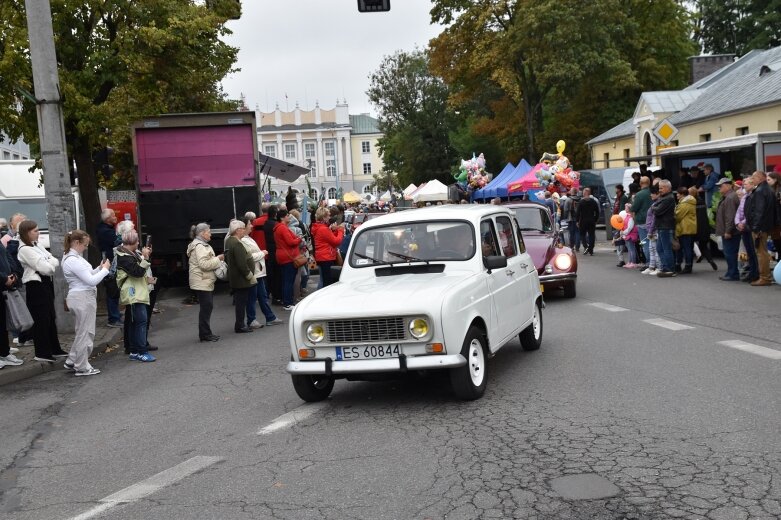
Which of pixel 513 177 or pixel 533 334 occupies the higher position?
pixel 513 177

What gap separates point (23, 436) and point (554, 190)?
76.5 feet

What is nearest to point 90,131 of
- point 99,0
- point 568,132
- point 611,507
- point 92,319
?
point 99,0

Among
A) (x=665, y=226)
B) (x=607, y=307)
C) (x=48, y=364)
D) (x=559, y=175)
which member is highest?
(x=559, y=175)

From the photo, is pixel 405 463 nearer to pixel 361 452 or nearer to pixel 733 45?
pixel 361 452

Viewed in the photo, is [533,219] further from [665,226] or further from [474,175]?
[474,175]

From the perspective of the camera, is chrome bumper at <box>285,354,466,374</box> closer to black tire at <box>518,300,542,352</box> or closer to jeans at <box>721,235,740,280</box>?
black tire at <box>518,300,542,352</box>

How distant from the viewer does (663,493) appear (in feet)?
16.0

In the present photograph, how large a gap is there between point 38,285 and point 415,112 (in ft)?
216

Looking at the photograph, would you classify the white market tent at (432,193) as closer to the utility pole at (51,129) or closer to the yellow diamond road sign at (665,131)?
Answer: the yellow diamond road sign at (665,131)

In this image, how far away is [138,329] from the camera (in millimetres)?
11188

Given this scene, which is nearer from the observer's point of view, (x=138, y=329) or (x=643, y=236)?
(x=138, y=329)

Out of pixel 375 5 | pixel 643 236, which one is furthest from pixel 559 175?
pixel 375 5

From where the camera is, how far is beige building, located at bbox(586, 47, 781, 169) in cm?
3206

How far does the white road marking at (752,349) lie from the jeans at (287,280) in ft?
26.0
